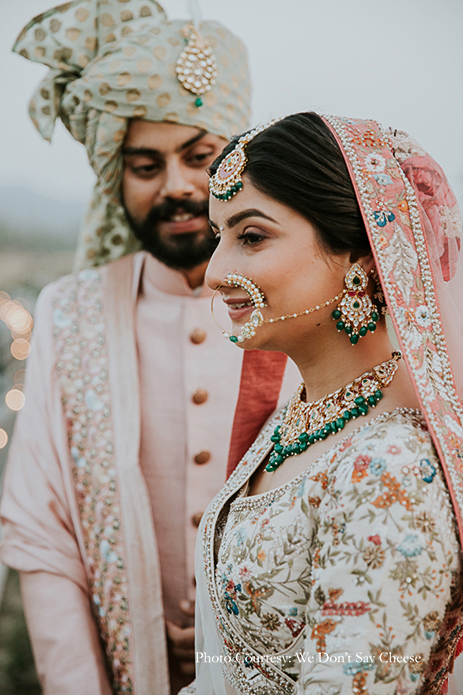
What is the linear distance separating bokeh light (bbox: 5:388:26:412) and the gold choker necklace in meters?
0.98

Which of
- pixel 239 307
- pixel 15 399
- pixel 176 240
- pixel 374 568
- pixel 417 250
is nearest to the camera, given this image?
pixel 374 568

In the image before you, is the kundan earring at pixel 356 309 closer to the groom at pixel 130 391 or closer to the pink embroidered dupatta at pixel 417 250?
the pink embroidered dupatta at pixel 417 250

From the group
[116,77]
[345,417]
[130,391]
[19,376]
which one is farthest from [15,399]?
[345,417]

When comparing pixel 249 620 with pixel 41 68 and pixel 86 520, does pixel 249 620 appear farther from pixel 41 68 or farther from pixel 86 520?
pixel 41 68

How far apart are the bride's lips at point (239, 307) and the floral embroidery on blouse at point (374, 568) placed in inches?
11.1

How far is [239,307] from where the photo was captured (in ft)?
3.33

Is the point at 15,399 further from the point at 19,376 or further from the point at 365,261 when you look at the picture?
the point at 365,261

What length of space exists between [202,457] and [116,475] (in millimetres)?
243

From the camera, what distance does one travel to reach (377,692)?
0.73 metres

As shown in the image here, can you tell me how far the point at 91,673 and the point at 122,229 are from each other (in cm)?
124

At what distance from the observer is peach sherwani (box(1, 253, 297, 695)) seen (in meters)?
1.54

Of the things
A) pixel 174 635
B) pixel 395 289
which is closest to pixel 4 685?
pixel 174 635

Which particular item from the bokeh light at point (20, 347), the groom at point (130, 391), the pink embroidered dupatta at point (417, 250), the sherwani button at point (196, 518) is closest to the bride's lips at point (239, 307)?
the pink embroidered dupatta at point (417, 250)

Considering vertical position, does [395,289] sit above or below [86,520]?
above
